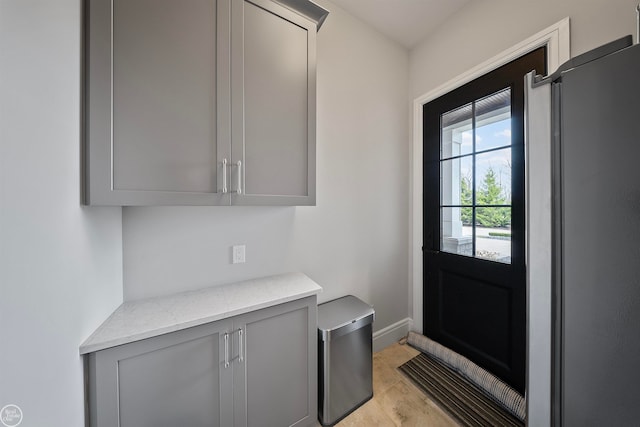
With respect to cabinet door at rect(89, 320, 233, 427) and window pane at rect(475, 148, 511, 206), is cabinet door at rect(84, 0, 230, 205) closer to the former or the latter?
cabinet door at rect(89, 320, 233, 427)

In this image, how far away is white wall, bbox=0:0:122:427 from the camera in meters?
0.56

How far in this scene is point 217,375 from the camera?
1.04m

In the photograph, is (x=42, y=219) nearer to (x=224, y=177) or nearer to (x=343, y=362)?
(x=224, y=177)

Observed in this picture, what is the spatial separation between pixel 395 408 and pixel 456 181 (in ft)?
5.68

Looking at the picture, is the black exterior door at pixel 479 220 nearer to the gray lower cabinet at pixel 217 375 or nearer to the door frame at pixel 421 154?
the door frame at pixel 421 154

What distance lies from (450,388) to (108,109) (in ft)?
8.31

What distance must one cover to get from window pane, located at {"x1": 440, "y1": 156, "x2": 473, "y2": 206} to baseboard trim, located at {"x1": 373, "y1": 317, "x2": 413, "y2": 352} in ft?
4.11

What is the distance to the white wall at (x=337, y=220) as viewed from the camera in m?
1.26

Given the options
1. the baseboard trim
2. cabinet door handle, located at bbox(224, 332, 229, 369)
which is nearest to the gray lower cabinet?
cabinet door handle, located at bbox(224, 332, 229, 369)

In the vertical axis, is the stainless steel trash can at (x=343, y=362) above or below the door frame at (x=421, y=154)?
below

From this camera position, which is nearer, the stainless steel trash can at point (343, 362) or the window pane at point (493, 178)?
the stainless steel trash can at point (343, 362)

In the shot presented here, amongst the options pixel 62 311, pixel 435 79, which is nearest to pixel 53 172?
pixel 62 311

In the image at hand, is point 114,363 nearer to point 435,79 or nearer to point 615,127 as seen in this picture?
point 615,127

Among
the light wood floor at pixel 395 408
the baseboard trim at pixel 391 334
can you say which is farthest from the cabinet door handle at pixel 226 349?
the baseboard trim at pixel 391 334
